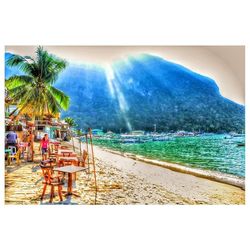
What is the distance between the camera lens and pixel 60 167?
5.64m

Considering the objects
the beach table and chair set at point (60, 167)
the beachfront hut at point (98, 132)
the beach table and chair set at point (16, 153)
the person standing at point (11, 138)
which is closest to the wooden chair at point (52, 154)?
the beach table and chair set at point (60, 167)

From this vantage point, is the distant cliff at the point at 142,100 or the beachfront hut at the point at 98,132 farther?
the beachfront hut at the point at 98,132

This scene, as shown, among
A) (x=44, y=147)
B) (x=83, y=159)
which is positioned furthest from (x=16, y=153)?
(x=83, y=159)

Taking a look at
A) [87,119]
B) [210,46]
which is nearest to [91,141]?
[87,119]

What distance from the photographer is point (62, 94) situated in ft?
19.5

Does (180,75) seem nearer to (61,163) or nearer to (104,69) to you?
(104,69)

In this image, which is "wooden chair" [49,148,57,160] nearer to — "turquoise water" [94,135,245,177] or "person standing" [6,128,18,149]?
"person standing" [6,128,18,149]

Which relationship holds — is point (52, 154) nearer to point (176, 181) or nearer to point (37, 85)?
point (37, 85)

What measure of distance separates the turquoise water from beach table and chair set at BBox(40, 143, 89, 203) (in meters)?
0.62

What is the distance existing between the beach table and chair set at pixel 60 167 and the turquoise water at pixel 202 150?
621 millimetres

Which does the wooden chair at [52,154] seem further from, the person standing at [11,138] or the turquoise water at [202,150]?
the turquoise water at [202,150]

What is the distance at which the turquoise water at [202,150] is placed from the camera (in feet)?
18.9

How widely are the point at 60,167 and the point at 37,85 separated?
1846 millimetres
